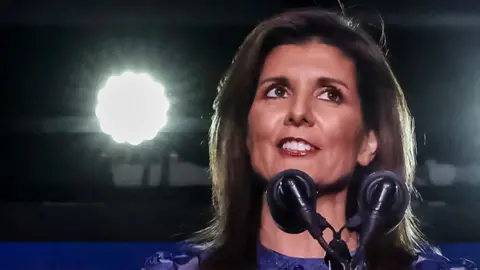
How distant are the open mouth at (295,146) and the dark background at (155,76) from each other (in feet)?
0.70

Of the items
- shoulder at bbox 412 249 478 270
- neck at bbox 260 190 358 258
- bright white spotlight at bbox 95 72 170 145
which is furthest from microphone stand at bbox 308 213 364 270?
bright white spotlight at bbox 95 72 170 145

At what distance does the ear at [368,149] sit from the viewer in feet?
5.09

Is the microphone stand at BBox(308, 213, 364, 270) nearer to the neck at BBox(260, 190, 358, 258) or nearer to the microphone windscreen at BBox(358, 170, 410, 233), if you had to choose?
the microphone windscreen at BBox(358, 170, 410, 233)

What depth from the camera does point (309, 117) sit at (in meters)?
1.54

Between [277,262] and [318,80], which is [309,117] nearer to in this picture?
[318,80]

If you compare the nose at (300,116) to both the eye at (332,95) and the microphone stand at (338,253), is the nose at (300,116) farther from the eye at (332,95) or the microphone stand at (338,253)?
the microphone stand at (338,253)

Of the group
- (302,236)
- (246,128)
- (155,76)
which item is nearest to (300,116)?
(246,128)

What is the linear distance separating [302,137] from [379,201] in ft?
1.68

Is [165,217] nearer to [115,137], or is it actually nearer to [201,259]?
[201,259]

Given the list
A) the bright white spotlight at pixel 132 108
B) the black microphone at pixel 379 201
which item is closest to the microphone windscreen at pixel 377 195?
the black microphone at pixel 379 201

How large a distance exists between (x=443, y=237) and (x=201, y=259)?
58 centimetres

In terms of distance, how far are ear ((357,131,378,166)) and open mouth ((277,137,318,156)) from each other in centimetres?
11

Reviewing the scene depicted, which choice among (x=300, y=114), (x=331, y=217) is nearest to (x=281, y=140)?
(x=300, y=114)

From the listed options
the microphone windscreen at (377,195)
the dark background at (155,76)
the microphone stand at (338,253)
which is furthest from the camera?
the dark background at (155,76)
